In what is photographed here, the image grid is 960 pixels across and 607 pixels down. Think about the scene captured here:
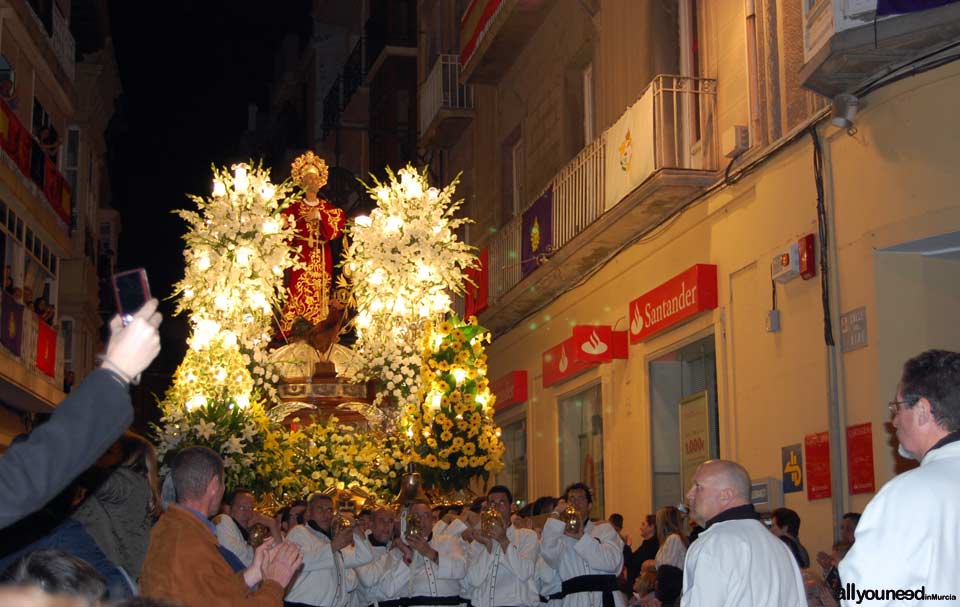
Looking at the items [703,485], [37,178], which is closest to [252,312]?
[703,485]

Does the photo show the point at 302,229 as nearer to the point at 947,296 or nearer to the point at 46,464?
the point at 947,296

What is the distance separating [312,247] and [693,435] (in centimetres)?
442

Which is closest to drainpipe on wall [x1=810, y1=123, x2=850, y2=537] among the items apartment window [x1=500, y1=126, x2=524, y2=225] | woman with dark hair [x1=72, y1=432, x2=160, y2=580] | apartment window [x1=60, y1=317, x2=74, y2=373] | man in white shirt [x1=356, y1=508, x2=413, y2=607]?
man in white shirt [x1=356, y1=508, x2=413, y2=607]

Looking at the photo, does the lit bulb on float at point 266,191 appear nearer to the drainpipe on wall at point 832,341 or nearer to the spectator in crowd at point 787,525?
the drainpipe on wall at point 832,341

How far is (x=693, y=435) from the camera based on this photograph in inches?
559

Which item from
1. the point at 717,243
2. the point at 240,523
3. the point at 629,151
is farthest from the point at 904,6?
the point at 240,523

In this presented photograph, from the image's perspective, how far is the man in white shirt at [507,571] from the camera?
457 inches

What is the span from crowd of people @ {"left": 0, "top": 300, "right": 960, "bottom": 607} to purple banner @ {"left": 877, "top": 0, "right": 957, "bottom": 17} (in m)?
3.54

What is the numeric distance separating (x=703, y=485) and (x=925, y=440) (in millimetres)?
1616

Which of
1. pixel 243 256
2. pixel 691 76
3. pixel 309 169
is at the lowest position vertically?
pixel 243 256

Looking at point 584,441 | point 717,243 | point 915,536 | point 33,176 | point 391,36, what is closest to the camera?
point 915,536

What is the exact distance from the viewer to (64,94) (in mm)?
24703

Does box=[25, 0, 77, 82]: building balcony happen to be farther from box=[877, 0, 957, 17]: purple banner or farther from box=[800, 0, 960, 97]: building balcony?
box=[877, 0, 957, 17]: purple banner

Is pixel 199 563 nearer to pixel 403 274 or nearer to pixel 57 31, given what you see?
pixel 403 274
